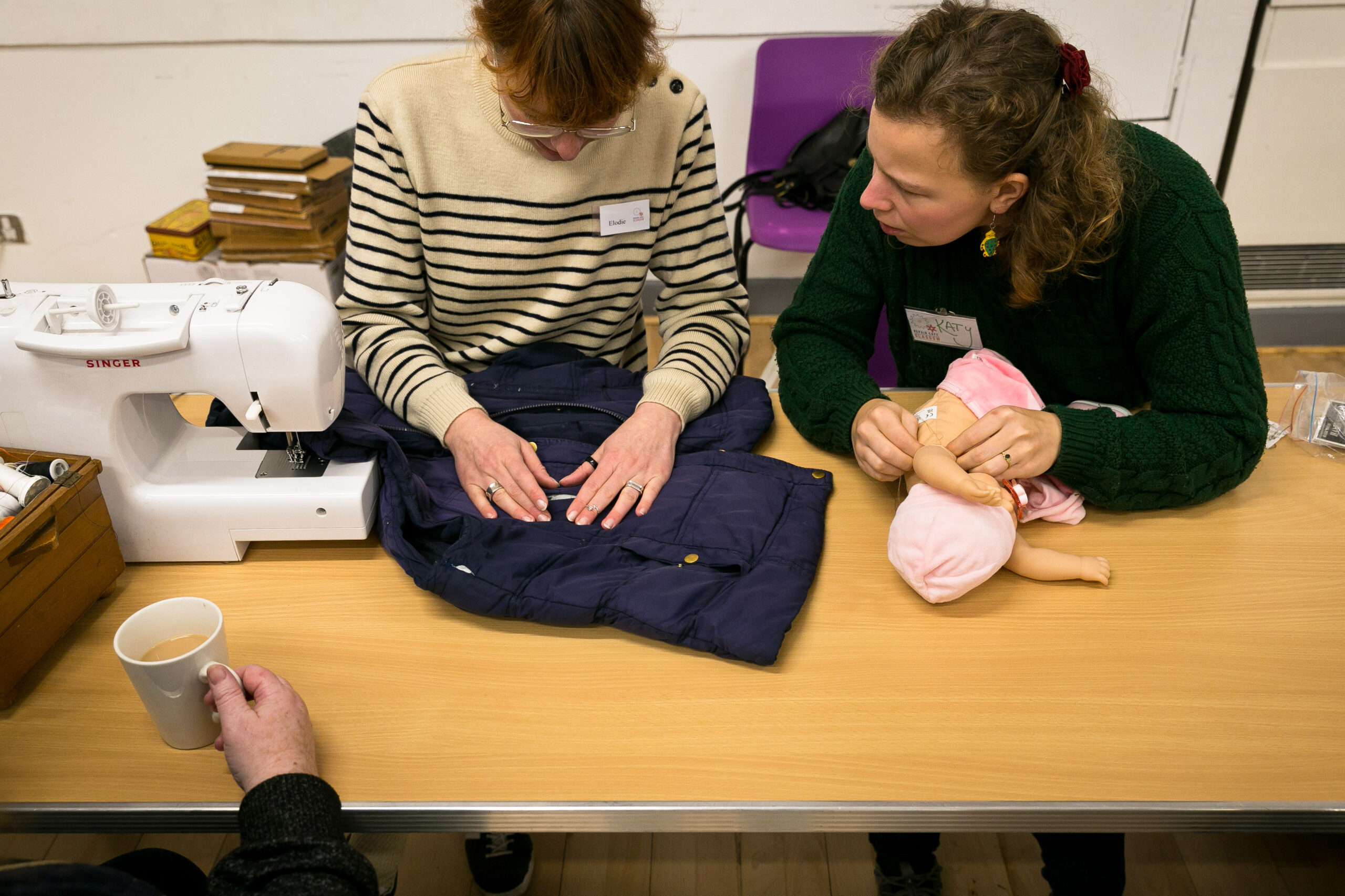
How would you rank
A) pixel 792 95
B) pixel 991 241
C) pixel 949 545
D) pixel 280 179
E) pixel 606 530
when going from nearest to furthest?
pixel 949 545 < pixel 606 530 < pixel 991 241 < pixel 280 179 < pixel 792 95

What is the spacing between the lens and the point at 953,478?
1167mm

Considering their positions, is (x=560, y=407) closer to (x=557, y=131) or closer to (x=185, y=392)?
(x=557, y=131)

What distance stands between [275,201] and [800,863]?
239cm

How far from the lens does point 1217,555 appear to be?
124 cm

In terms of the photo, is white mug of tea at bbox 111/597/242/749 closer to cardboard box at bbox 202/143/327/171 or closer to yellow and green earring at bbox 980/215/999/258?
yellow and green earring at bbox 980/215/999/258

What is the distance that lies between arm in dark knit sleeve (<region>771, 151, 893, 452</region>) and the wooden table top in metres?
0.27

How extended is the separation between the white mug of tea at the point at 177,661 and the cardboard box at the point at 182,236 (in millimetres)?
2285

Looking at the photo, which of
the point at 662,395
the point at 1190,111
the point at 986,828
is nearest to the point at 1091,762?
the point at 986,828

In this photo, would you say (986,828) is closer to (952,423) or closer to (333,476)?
(952,423)

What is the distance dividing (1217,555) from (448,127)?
1.28 m

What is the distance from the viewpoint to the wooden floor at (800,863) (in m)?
1.74

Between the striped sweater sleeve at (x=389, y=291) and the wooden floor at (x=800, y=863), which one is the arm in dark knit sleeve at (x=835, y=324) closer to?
the striped sweater sleeve at (x=389, y=291)

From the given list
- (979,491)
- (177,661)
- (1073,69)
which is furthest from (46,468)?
(1073,69)

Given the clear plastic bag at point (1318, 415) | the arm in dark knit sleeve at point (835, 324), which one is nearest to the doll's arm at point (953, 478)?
the arm in dark knit sleeve at point (835, 324)
